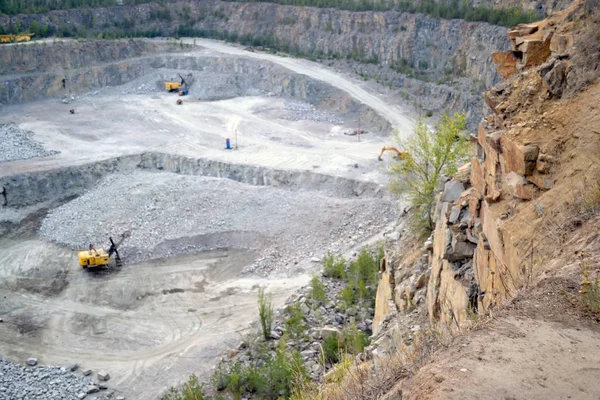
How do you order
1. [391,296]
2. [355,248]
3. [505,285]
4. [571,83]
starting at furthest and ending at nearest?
1. [355,248]
2. [391,296]
3. [571,83]
4. [505,285]

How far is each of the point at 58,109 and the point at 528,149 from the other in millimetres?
44936

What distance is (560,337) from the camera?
712 cm

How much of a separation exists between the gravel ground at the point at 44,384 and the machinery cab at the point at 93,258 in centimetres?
745

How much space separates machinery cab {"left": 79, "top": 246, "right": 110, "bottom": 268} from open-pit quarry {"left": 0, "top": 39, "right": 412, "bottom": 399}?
0.57 m

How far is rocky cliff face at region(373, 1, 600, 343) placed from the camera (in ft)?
32.6

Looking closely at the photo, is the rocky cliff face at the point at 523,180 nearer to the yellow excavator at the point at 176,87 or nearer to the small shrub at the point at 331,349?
the small shrub at the point at 331,349

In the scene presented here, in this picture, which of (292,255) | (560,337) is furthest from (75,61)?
(560,337)

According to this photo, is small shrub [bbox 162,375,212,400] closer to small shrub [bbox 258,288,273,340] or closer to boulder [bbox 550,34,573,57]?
small shrub [bbox 258,288,273,340]

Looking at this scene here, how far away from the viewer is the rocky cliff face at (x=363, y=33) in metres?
42.8

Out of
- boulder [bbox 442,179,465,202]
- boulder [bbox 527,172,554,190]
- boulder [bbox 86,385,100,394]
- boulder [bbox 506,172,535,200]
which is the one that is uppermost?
boulder [bbox 527,172,554,190]

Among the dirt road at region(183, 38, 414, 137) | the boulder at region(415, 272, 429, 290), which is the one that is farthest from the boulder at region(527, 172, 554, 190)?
the dirt road at region(183, 38, 414, 137)

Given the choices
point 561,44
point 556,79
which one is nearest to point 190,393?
point 556,79

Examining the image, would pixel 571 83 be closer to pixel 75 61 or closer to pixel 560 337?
pixel 560 337

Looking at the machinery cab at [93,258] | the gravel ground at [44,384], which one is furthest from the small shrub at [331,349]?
the machinery cab at [93,258]
